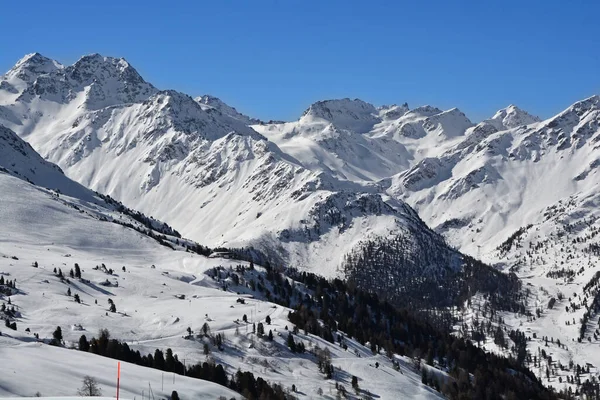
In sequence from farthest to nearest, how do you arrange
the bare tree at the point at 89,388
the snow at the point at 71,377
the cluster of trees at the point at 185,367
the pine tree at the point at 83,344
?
the pine tree at the point at 83,344, the cluster of trees at the point at 185,367, the bare tree at the point at 89,388, the snow at the point at 71,377

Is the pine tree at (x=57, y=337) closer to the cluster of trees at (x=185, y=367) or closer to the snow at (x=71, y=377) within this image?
the cluster of trees at (x=185, y=367)

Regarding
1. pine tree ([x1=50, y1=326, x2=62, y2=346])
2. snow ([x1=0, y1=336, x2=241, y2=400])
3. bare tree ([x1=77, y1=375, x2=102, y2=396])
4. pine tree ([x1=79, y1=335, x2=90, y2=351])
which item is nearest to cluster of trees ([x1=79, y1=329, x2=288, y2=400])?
pine tree ([x1=79, y1=335, x2=90, y2=351])

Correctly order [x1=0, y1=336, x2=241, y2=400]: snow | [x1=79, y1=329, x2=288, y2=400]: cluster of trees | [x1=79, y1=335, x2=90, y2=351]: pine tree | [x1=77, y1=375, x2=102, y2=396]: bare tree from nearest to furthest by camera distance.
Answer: [x1=0, y1=336, x2=241, y2=400]: snow, [x1=77, y1=375, x2=102, y2=396]: bare tree, [x1=79, y1=329, x2=288, y2=400]: cluster of trees, [x1=79, y1=335, x2=90, y2=351]: pine tree

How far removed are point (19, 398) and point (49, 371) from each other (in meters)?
23.6

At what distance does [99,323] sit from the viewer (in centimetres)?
19150

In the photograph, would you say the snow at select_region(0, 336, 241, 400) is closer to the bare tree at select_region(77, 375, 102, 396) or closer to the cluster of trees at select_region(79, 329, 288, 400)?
the bare tree at select_region(77, 375, 102, 396)

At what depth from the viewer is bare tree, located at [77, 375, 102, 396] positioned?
11800cm

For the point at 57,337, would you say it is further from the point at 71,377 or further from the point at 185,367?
the point at 71,377

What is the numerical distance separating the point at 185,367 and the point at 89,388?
48900mm

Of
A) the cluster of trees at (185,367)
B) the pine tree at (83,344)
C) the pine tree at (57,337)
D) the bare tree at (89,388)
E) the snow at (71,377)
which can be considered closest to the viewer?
the snow at (71,377)

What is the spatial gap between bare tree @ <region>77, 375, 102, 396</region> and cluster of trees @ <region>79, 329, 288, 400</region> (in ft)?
124

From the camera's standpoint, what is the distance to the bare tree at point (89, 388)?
11800cm

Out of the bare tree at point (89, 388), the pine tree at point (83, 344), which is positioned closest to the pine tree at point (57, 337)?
the pine tree at point (83, 344)

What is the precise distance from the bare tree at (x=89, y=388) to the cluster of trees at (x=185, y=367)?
37871 millimetres
